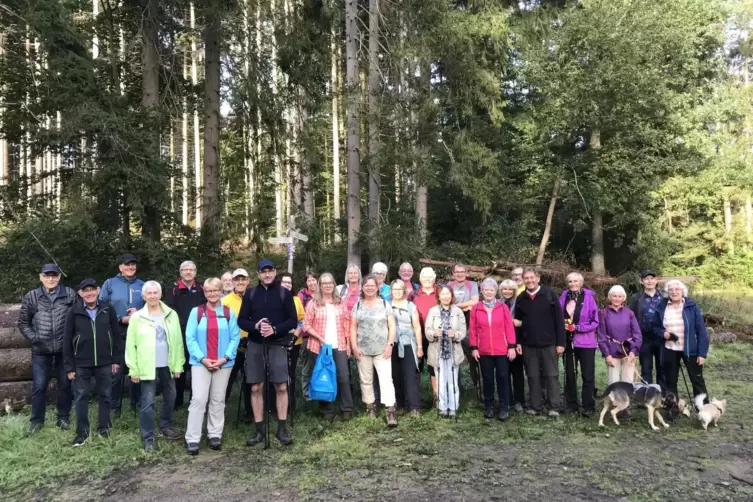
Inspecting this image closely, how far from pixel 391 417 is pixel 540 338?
6.71 ft

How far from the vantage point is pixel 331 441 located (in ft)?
17.9

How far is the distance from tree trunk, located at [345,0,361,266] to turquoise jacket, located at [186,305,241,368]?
27.9 feet

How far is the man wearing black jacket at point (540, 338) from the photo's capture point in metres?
6.25

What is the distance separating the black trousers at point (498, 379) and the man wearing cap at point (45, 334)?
491 centimetres

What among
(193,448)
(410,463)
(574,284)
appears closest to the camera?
(410,463)

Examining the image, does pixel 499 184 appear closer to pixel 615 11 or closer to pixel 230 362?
pixel 615 11

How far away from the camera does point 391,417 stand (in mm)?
6020

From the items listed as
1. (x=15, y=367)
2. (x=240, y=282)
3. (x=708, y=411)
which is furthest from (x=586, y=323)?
(x=15, y=367)

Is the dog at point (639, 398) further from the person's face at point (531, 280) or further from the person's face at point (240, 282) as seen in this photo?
the person's face at point (240, 282)

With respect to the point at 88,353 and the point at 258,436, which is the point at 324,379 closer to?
the point at 258,436

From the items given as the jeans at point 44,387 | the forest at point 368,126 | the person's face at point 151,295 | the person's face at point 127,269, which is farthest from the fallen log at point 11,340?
the person's face at point 151,295

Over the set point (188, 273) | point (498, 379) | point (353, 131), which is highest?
point (353, 131)

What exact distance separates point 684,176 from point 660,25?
579cm

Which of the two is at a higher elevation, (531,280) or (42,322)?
(531,280)
